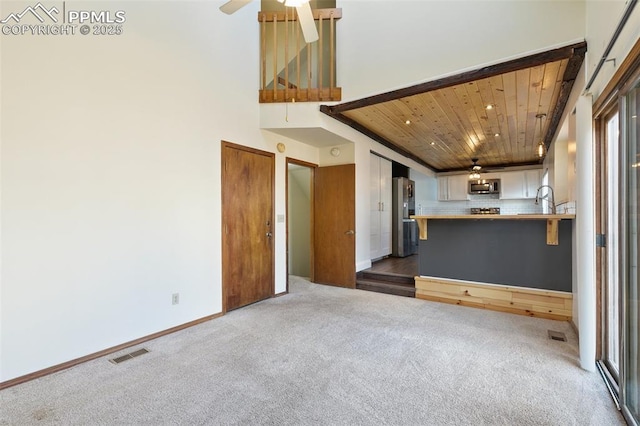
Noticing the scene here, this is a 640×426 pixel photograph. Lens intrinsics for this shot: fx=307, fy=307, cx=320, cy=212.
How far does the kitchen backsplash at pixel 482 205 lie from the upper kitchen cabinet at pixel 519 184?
268 mm

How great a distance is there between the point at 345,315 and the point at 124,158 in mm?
2731

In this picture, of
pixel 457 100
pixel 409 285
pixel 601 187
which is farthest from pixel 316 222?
pixel 601 187

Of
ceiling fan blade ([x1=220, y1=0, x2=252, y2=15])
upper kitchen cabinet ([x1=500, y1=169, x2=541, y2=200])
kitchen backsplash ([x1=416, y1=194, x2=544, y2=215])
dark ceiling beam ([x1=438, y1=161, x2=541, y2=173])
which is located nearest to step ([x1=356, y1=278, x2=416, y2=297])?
kitchen backsplash ([x1=416, y1=194, x2=544, y2=215])

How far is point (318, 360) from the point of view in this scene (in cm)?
242

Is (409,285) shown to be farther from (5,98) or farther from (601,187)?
(5,98)

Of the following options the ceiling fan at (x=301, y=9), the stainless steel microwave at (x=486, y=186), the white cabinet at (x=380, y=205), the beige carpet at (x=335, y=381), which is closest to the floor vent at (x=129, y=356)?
the beige carpet at (x=335, y=381)

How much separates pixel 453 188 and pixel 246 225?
22.1ft

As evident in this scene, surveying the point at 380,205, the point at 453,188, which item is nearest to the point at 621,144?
the point at 380,205

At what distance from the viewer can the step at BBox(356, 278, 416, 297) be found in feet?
14.2

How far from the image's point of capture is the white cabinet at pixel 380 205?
18.9 feet

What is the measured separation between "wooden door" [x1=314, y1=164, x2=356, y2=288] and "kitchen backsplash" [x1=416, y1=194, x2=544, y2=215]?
11.2 ft

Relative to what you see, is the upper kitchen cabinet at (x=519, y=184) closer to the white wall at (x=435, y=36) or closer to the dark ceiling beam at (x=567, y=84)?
the dark ceiling beam at (x=567, y=84)

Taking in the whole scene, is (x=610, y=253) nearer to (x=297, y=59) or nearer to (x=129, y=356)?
(x=297, y=59)

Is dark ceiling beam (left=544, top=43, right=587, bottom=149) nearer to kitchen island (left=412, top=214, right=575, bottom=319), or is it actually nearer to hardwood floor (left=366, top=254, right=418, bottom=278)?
kitchen island (left=412, top=214, right=575, bottom=319)
